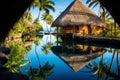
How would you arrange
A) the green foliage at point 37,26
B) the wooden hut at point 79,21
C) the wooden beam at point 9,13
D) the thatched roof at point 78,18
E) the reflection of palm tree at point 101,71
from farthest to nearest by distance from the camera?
the green foliage at point 37,26 → the wooden hut at point 79,21 → the thatched roof at point 78,18 → the reflection of palm tree at point 101,71 → the wooden beam at point 9,13

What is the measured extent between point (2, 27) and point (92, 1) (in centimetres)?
3485

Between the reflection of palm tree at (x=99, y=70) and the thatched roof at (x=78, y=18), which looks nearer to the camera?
the reflection of palm tree at (x=99, y=70)

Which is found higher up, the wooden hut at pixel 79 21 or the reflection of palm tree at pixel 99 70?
the wooden hut at pixel 79 21

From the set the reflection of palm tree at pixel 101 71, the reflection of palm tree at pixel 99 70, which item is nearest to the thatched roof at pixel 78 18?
the reflection of palm tree at pixel 101 71

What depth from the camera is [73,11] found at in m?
31.2

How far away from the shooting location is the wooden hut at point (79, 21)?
3014 centimetres

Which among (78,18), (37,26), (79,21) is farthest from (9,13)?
(37,26)

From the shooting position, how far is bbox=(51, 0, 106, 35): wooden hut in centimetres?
3014

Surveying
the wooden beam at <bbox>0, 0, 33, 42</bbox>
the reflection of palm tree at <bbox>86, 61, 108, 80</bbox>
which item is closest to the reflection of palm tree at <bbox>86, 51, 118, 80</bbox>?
the reflection of palm tree at <bbox>86, 61, 108, 80</bbox>

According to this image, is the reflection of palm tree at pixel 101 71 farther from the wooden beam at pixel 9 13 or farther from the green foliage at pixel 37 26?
the green foliage at pixel 37 26

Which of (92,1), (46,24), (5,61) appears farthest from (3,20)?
(46,24)

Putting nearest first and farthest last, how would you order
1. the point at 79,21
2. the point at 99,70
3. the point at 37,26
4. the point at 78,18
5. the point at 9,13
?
the point at 9,13
the point at 99,70
the point at 79,21
the point at 78,18
the point at 37,26

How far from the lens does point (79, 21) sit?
30.0m

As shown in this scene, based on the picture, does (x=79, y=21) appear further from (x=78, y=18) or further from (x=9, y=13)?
(x=9, y=13)
